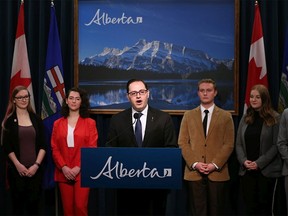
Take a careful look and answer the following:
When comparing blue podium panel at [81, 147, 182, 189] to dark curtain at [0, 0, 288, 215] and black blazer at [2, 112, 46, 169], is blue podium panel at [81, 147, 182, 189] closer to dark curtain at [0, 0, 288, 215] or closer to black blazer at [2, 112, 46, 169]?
black blazer at [2, 112, 46, 169]

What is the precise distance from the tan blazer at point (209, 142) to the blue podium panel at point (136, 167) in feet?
4.41

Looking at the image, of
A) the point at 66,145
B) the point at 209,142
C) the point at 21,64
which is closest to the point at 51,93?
the point at 21,64

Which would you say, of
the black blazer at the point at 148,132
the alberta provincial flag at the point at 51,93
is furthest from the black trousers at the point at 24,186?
the black blazer at the point at 148,132

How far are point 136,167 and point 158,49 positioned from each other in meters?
2.37

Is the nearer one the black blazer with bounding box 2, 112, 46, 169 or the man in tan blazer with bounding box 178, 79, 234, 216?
the man in tan blazer with bounding box 178, 79, 234, 216

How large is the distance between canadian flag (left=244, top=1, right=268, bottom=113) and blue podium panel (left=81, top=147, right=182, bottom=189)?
82.2 inches

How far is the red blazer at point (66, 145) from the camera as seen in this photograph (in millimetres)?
4199

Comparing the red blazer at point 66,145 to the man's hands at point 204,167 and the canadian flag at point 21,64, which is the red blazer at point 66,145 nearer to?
the canadian flag at point 21,64

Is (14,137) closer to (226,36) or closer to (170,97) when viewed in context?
(170,97)

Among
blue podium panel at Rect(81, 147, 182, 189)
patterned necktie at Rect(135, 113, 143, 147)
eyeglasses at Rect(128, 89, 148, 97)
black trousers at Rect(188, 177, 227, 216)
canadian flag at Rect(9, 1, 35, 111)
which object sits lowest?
black trousers at Rect(188, 177, 227, 216)

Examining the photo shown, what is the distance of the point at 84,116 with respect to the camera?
430 centimetres

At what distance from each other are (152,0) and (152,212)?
2.68m

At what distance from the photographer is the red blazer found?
420 cm

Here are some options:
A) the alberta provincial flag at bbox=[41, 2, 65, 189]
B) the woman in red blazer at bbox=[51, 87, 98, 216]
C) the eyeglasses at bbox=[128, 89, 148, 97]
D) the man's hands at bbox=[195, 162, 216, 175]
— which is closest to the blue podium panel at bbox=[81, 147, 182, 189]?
the eyeglasses at bbox=[128, 89, 148, 97]
